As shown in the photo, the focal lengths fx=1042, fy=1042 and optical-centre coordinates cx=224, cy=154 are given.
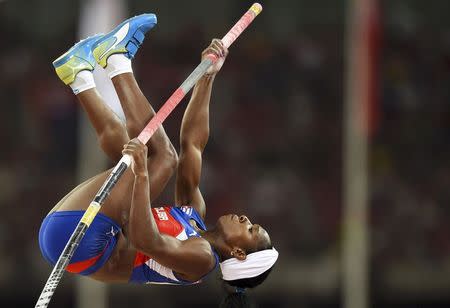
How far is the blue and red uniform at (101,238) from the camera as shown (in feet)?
15.4

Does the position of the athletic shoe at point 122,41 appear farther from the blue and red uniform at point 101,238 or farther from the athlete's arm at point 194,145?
the blue and red uniform at point 101,238

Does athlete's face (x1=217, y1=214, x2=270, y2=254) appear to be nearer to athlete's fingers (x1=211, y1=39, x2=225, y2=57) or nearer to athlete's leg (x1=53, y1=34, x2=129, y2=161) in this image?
athlete's leg (x1=53, y1=34, x2=129, y2=161)

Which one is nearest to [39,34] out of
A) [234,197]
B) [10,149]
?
[10,149]

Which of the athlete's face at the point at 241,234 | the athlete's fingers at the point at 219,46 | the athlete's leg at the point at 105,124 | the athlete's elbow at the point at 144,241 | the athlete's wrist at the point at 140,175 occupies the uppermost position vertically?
the athlete's fingers at the point at 219,46

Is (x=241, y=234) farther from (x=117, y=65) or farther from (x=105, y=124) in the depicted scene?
(x=117, y=65)

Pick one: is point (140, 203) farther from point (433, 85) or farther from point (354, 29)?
point (433, 85)

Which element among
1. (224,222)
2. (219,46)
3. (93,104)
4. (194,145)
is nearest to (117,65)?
(93,104)

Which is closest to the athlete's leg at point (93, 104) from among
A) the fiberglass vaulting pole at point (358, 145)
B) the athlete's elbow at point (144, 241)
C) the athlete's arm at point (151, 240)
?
the athlete's arm at point (151, 240)

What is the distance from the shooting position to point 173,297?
345 inches

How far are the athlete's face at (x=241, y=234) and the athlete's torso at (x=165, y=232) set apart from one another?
5.8 inches

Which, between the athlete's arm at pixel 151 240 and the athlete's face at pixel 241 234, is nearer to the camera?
the athlete's arm at pixel 151 240

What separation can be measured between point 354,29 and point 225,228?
431 centimetres

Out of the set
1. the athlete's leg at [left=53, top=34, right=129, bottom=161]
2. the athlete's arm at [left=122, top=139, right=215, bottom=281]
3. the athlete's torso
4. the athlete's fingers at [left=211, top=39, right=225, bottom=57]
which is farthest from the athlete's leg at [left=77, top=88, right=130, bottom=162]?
the athlete's fingers at [left=211, top=39, right=225, bottom=57]

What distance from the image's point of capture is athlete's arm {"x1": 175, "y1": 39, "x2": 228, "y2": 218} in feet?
17.0
